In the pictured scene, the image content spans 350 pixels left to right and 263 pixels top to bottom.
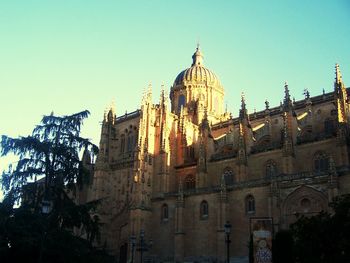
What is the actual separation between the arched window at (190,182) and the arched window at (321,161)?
14.8 metres

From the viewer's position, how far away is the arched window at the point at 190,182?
166 ft

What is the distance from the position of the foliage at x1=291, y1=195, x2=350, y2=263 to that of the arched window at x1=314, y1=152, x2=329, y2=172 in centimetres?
1991

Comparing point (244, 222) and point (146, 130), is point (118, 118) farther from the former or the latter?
point (244, 222)

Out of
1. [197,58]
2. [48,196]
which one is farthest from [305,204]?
[197,58]

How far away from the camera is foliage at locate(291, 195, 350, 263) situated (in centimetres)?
1950

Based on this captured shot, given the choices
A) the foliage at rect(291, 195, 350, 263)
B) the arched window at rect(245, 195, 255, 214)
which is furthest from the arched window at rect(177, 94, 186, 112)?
the foliage at rect(291, 195, 350, 263)

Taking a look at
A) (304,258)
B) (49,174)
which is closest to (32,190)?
(49,174)

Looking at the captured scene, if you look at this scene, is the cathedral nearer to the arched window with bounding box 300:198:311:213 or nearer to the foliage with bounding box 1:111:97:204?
the arched window with bounding box 300:198:311:213

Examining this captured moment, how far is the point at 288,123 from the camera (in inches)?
1667

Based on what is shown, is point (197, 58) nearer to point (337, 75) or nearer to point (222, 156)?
point (222, 156)

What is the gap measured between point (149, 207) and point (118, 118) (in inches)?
625

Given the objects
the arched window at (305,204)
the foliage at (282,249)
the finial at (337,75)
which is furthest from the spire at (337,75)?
the foliage at (282,249)

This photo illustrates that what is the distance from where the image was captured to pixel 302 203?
120 ft

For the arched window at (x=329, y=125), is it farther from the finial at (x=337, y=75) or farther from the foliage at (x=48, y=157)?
the foliage at (x=48, y=157)
